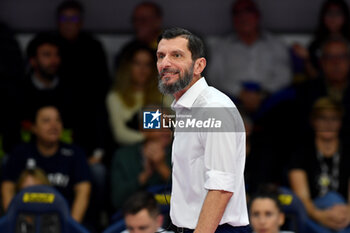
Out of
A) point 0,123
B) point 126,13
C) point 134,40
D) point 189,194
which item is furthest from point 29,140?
point 189,194

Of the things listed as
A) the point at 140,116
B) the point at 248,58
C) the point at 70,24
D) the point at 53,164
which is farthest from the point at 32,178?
the point at 248,58

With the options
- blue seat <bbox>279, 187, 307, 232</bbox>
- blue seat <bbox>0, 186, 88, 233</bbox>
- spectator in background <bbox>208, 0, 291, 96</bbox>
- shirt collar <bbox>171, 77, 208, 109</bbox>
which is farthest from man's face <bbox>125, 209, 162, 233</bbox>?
shirt collar <bbox>171, 77, 208, 109</bbox>

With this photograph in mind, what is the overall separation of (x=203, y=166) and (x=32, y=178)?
2.49 m

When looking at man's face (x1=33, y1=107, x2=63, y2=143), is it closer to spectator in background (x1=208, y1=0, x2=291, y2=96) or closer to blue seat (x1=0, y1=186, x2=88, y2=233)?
blue seat (x1=0, y1=186, x2=88, y2=233)

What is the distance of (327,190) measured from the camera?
511 centimetres

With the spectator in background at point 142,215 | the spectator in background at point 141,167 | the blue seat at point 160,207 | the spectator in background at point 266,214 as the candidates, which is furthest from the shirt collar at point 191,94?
the spectator in background at point 141,167

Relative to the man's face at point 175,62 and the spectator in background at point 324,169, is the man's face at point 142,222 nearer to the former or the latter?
the spectator in background at point 324,169

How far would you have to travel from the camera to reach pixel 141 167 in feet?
17.1

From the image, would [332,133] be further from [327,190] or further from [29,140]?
[29,140]

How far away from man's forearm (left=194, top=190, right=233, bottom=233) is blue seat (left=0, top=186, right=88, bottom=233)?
6.82 feet

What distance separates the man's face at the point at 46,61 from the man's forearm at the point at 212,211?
287 centimetres

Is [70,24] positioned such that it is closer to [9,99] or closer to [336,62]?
[9,99]

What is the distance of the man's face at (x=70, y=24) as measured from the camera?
5719 mm

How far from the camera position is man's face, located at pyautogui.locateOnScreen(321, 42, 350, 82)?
5.43 meters
